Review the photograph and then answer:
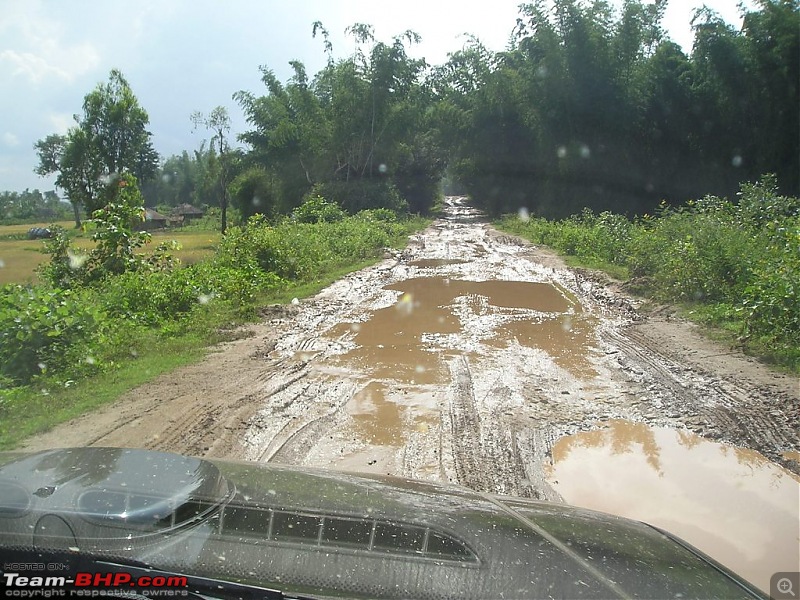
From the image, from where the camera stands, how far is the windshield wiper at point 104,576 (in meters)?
1.66

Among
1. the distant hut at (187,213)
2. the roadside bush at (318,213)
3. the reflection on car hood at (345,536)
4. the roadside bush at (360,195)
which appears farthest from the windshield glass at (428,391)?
the distant hut at (187,213)

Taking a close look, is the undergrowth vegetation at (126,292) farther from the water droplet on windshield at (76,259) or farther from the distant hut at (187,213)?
the distant hut at (187,213)

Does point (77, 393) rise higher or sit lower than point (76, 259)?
lower

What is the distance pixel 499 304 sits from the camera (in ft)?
37.9

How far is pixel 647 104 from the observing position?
2897 cm

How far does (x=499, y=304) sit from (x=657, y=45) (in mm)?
24512

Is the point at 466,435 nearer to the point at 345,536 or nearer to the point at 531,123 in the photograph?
the point at 345,536

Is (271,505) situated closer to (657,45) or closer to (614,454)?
(614,454)

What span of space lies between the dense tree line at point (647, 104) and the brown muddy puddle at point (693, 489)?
2331 centimetres

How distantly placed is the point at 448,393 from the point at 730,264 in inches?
257

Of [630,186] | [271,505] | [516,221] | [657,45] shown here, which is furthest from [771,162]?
[271,505]

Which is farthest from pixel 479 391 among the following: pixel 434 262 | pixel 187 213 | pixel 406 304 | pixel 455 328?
pixel 187 213
